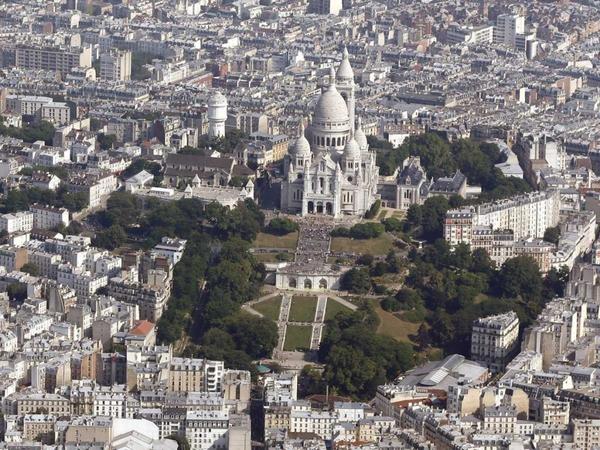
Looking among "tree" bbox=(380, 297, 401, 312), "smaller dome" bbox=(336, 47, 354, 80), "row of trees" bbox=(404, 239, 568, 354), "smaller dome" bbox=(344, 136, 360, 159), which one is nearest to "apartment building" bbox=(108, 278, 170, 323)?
"tree" bbox=(380, 297, 401, 312)

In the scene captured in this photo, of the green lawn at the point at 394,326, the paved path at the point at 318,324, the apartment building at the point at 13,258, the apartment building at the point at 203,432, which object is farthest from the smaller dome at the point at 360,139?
the apartment building at the point at 203,432

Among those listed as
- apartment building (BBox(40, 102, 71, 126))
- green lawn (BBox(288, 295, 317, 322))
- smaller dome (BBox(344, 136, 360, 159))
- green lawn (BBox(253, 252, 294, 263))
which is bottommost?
green lawn (BBox(288, 295, 317, 322))

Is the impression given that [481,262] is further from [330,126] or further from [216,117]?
[216,117]

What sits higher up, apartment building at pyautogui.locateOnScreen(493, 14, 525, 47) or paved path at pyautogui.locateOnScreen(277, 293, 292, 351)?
apartment building at pyautogui.locateOnScreen(493, 14, 525, 47)

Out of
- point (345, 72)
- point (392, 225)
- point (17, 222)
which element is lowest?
point (17, 222)

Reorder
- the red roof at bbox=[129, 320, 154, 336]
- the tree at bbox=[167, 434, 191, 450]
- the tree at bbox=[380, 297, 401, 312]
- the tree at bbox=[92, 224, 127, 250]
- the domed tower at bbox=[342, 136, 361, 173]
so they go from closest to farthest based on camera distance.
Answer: the tree at bbox=[167, 434, 191, 450] < the red roof at bbox=[129, 320, 154, 336] < the tree at bbox=[380, 297, 401, 312] < the tree at bbox=[92, 224, 127, 250] < the domed tower at bbox=[342, 136, 361, 173]

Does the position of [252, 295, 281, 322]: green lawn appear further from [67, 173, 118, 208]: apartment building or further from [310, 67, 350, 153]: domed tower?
[67, 173, 118, 208]: apartment building

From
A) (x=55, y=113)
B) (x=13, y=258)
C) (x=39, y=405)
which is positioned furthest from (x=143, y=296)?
(x=55, y=113)
